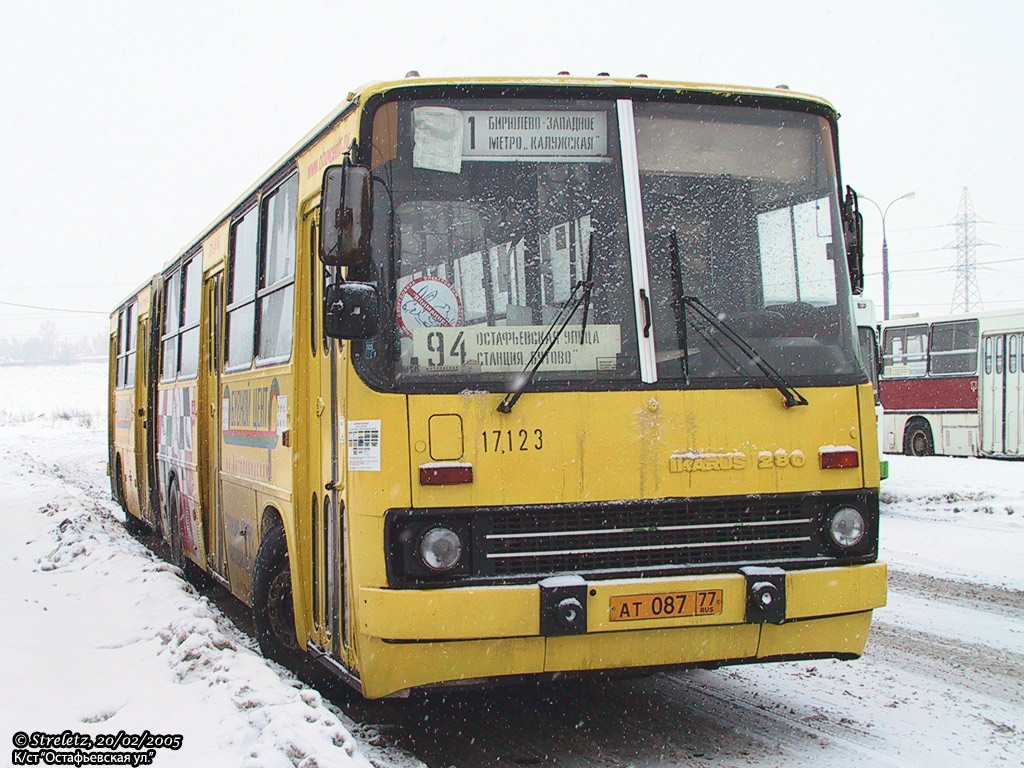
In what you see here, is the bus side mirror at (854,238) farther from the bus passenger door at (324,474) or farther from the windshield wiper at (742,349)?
the bus passenger door at (324,474)

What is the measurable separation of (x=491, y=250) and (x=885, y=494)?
14.4 meters

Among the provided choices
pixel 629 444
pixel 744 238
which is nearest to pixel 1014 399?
pixel 744 238

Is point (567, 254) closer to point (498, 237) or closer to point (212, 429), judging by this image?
point (498, 237)

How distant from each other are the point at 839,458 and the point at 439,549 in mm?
1923

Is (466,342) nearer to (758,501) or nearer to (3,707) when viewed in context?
(758,501)

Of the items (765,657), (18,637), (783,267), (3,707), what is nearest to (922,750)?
(765,657)

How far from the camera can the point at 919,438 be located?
25.6 metres

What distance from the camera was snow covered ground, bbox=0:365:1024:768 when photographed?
15.8 ft

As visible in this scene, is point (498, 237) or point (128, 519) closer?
point (498, 237)

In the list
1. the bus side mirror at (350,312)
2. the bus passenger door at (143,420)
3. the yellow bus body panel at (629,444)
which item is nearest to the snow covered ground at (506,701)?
the yellow bus body panel at (629,444)

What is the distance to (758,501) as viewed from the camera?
522 centimetres

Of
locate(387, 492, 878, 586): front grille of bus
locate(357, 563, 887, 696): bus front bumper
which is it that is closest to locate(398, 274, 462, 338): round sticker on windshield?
locate(387, 492, 878, 586): front grille of bus

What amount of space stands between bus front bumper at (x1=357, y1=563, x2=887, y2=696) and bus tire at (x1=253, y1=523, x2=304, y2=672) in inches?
73.4

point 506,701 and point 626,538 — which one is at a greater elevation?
point 626,538
